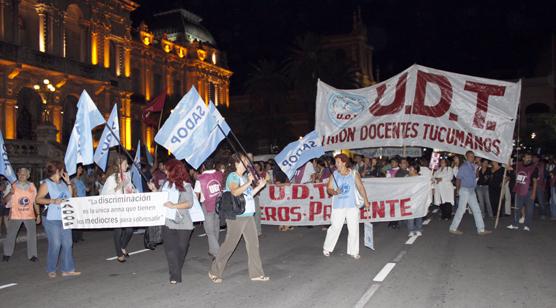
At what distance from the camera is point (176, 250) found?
24.8 feet

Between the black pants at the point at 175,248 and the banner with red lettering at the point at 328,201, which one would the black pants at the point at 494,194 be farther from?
the black pants at the point at 175,248

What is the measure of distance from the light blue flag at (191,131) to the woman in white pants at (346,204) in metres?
2.13

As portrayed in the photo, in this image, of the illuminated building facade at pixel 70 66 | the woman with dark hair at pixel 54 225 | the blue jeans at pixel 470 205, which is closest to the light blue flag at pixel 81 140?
the woman with dark hair at pixel 54 225

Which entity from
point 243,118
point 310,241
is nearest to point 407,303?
point 310,241

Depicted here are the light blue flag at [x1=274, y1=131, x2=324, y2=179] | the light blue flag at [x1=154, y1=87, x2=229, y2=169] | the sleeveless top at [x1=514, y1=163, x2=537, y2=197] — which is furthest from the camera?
the light blue flag at [x1=274, y1=131, x2=324, y2=179]

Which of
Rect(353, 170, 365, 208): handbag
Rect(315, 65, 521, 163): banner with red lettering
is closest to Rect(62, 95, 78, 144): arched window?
Rect(315, 65, 521, 163): banner with red lettering

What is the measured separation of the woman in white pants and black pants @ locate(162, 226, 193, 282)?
284 cm

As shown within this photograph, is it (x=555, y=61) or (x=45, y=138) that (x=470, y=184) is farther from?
(x=555, y=61)

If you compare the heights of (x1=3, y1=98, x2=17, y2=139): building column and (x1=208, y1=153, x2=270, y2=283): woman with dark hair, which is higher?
(x1=3, y1=98, x2=17, y2=139): building column

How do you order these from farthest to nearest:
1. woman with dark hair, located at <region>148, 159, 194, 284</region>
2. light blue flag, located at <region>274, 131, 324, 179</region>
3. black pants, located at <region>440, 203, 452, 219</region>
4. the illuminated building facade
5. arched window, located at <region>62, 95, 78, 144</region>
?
arched window, located at <region>62, 95, 78, 144</region> → the illuminated building facade → black pants, located at <region>440, 203, 452, 219</region> → light blue flag, located at <region>274, 131, 324, 179</region> → woman with dark hair, located at <region>148, 159, 194, 284</region>

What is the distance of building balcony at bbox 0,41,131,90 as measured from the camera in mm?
29609

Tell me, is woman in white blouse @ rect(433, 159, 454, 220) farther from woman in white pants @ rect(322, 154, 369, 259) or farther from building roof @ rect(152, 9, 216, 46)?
building roof @ rect(152, 9, 216, 46)

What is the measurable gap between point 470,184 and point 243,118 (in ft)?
128

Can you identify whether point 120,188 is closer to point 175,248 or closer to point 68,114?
point 175,248
